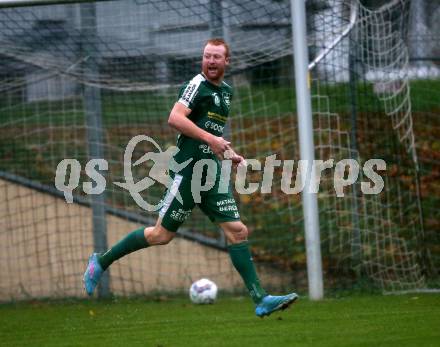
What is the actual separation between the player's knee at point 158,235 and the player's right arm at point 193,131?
2.60 ft

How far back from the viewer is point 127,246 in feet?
22.7

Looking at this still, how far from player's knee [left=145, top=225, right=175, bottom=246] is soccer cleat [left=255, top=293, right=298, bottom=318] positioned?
83 centimetres

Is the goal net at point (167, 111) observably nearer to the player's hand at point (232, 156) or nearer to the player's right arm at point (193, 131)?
the player's right arm at point (193, 131)

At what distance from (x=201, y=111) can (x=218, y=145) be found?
0.50 m

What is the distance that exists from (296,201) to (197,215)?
1586 mm

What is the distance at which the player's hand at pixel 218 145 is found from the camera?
606cm

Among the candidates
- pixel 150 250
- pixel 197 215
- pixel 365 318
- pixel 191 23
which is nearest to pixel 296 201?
pixel 197 215

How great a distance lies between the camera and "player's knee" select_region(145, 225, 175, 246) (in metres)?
6.74

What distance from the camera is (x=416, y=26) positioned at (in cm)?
1095

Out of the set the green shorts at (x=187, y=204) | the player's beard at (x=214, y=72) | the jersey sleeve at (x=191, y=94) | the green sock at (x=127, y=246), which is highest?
the player's beard at (x=214, y=72)

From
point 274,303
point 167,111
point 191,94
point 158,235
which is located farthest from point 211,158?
point 167,111

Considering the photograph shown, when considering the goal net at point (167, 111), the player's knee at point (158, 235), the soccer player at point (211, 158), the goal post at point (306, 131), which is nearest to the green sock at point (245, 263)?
the soccer player at point (211, 158)

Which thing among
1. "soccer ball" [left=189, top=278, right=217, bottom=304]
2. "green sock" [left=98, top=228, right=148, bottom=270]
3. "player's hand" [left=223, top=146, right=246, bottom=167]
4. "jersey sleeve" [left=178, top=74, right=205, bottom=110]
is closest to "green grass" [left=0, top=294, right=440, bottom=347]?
"soccer ball" [left=189, top=278, right=217, bottom=304]

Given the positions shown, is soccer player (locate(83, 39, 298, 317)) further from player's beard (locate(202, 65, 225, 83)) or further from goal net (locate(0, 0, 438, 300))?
goal net (locate(0, 0, 438, 300))
